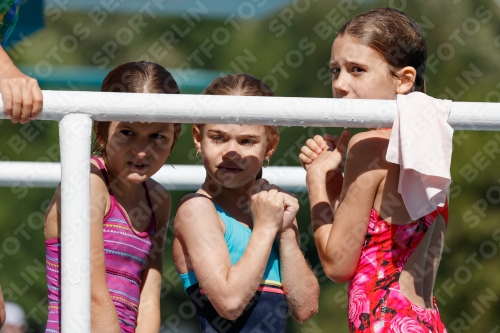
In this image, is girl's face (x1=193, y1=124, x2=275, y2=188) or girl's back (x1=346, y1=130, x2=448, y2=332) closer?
girl's back (x1=346, y1=130, x2=448, y2=332)

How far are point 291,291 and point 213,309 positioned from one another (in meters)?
0.18

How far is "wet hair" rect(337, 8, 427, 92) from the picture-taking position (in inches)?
72.4

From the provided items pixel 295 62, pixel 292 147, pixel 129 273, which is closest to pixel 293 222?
pixel 129 273

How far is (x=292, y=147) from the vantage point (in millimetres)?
7238

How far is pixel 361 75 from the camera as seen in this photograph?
1827 mm

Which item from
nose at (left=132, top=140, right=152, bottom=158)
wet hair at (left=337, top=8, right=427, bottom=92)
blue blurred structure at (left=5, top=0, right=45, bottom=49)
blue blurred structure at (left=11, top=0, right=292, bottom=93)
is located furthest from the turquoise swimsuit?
blue blurred structure at (left=11, top=0, right=292, bottom=93)

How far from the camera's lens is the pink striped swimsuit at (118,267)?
5.77ft

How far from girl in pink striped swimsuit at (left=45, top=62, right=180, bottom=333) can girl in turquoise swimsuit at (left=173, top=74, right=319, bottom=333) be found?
0.11 m

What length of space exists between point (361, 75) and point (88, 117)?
704 millimetres

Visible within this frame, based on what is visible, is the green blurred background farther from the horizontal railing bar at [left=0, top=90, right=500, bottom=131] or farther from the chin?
the horizontal railing bar at [left=0, top=90, right=500, bottom=131]

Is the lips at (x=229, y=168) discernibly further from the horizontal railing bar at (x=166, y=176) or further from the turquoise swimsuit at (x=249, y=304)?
the horizontal railing bar at (x=166, y=176)

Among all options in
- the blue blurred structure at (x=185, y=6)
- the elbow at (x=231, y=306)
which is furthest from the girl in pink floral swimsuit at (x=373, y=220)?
the blue blurred structure at (x=185, y=6)

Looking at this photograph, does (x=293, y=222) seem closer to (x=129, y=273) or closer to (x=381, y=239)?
(x=381, y=239)

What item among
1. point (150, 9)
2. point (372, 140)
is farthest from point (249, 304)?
point (150, 9)
